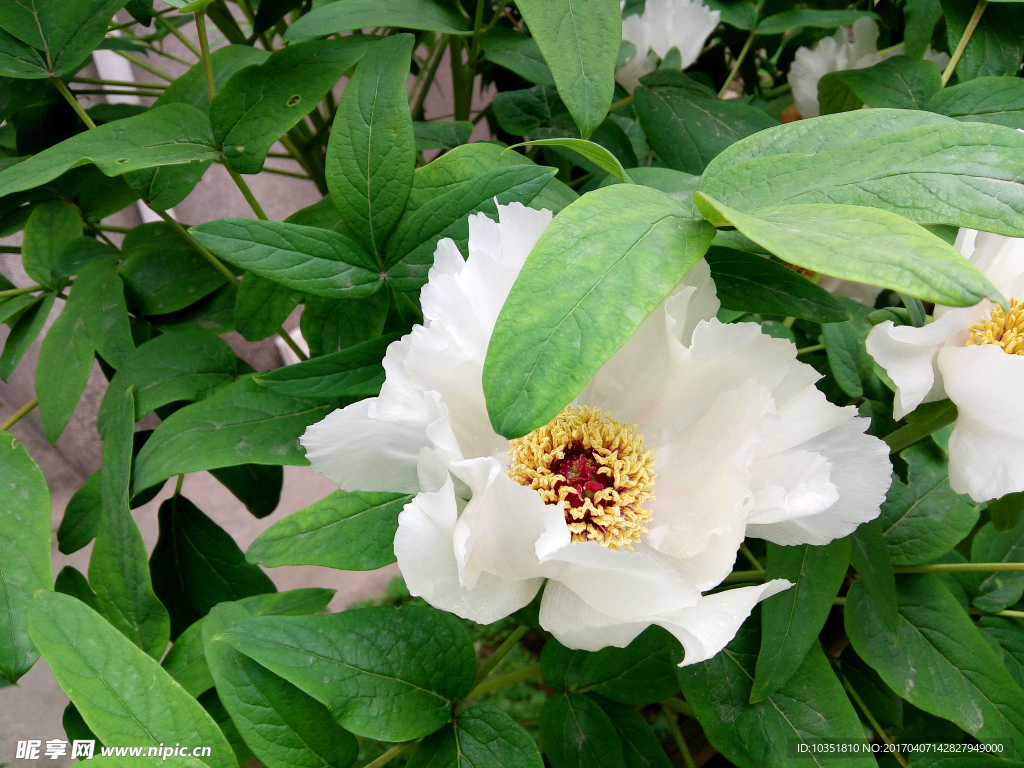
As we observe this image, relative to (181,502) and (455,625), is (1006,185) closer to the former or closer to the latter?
(455,625)

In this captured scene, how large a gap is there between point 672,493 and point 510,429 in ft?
0.46

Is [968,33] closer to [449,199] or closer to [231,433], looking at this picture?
[449,199]

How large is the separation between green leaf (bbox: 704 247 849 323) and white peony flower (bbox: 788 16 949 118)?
0.89 feet

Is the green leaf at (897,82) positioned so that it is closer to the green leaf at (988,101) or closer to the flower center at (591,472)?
the green leaf at (988,101)

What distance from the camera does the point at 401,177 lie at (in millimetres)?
296

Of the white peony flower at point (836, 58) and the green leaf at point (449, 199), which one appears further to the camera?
the white peony flower at point (836, 58)

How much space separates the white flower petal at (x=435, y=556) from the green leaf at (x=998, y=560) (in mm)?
341

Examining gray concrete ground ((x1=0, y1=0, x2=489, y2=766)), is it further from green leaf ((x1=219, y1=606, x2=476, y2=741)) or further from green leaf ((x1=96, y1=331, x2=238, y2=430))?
green leaf ((x1=219, y1=606, x2=476, y2=741))

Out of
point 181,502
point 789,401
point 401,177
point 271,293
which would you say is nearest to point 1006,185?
point 789,401

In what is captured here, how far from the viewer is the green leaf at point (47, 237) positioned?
16.6 inches

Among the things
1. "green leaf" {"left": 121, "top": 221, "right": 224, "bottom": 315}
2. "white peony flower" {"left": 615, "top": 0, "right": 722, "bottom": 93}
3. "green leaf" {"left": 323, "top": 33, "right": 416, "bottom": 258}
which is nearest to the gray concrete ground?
"white peony flower" {"left": 615, "top": 0, "right": 722, "bottom": 93}

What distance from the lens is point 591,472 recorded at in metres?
0.28

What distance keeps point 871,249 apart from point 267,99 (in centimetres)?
29

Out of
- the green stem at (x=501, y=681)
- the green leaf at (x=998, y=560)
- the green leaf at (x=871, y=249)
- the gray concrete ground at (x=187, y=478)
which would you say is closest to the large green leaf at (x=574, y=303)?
the green leaf at (x=871, y=249)
